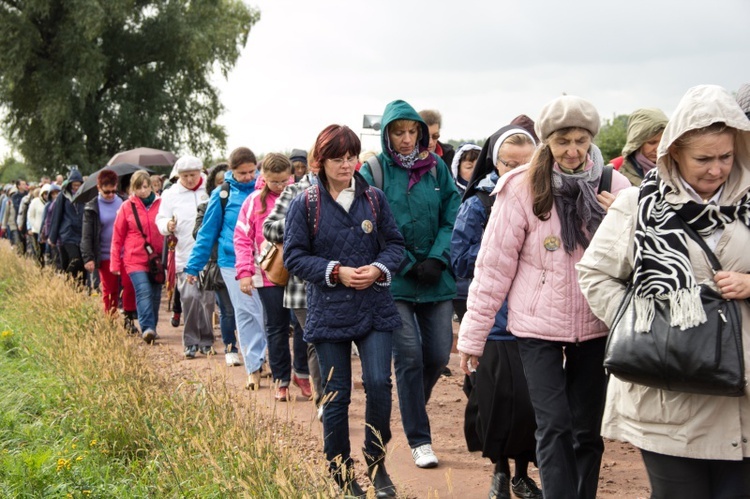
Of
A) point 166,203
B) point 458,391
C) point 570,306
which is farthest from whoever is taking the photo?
point 166,203

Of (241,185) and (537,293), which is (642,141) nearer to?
(537,293)

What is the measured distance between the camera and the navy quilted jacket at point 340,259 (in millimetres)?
5418

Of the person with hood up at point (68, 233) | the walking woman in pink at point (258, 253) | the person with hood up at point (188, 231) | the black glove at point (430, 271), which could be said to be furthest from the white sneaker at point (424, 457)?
the person with hood up at point (68, 233)

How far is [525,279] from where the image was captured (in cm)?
476

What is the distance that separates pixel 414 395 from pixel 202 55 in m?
32.9

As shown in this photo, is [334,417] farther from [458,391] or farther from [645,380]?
[458,391]

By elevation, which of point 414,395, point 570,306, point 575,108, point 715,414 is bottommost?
point 414,395

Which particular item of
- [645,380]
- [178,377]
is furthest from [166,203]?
[645,380]

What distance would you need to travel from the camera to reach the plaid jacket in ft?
24.0

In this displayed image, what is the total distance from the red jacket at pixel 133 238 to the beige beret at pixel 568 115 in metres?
7.85

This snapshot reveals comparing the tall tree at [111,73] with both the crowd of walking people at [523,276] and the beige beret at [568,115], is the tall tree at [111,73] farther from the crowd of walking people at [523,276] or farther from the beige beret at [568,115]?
the beige beret at [568,115]

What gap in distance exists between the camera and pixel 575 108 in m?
4.68

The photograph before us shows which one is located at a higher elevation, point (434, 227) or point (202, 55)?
point (202, 55)

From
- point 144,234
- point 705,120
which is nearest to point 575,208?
point 705,120
